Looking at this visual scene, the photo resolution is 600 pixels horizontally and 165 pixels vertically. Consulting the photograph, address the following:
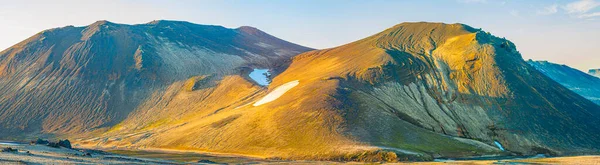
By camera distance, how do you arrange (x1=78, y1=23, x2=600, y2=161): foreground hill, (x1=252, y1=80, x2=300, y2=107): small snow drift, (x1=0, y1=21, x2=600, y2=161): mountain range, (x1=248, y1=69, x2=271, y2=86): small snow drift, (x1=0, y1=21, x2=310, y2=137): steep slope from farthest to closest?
(x1=248, y1=69, x2=271, y2=86): small snow drift, (x1=0, y1=21, x2=310, y2=137): steep slope, (x1=252, y1=80, x2=300, y2=107): small snow drift, (x1=0, y1=21, x2=600, y2=161): mountain range, (x1=78, y1=23, x2=600, y2=161): foreground hill

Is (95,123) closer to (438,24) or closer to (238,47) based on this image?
(238,47)

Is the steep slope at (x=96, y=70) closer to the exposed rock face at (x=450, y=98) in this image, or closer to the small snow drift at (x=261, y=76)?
the small snow drift at (x=261, y=76)

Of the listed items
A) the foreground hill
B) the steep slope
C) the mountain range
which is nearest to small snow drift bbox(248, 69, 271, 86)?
the mountain range

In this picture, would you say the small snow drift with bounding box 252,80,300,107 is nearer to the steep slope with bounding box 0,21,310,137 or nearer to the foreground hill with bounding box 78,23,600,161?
the foreground hill with bounding box 78,23,600,161

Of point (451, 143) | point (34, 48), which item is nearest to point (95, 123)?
point (34, 48)

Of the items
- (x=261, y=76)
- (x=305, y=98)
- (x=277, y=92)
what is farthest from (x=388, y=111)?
(x=261, y=76)

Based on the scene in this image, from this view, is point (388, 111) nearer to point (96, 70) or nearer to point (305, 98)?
point (305, 98)
